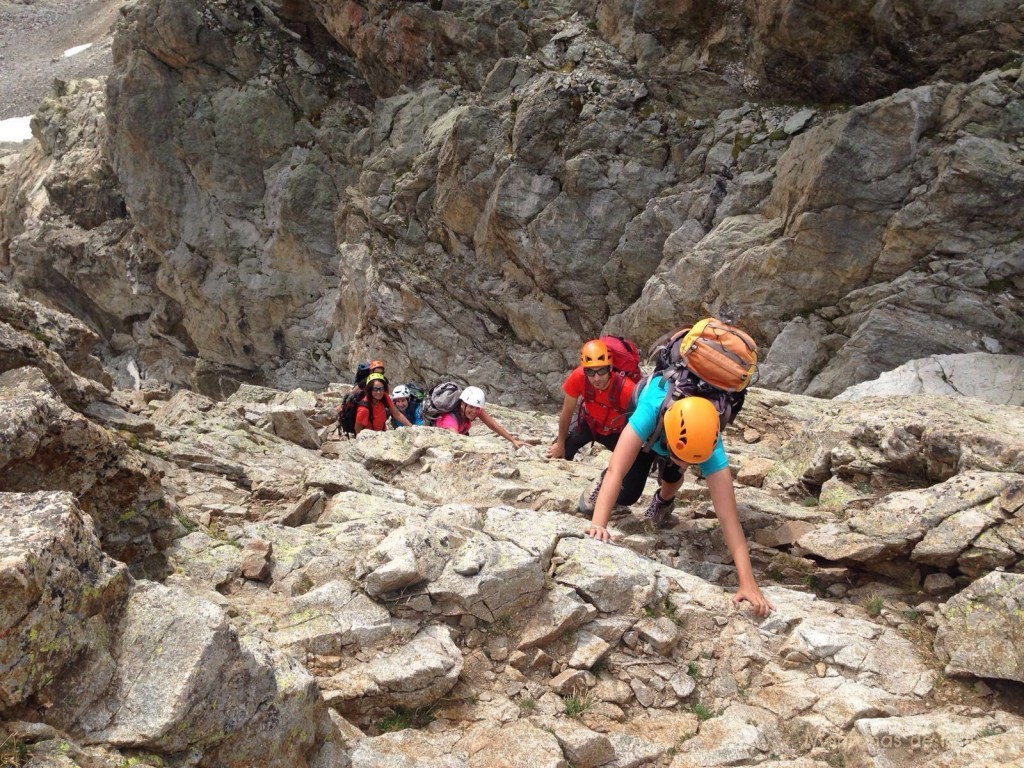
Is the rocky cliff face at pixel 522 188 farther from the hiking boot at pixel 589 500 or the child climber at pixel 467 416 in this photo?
the hiking boot at pixel 589 500

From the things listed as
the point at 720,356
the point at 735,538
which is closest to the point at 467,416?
the point at 720,356

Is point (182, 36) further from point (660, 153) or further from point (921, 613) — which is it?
point (921, 613)

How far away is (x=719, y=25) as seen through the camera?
28297mm

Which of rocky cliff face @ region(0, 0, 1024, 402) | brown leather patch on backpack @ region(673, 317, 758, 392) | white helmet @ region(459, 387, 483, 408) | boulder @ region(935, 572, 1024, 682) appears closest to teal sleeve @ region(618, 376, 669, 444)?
brown leather patch on backpack @ region(673, 317, 758, 392)

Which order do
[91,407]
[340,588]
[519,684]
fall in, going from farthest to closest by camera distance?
[91,407]
[340,588]
[519,684]

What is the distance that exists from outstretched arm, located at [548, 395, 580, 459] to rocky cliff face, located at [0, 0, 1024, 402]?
26.7 ft

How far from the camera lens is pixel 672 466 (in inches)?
349

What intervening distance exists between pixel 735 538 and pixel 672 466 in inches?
65.2

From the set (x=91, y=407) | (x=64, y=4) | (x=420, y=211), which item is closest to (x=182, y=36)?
(x=420, y=211)

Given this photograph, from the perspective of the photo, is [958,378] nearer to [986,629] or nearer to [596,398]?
[596,398]

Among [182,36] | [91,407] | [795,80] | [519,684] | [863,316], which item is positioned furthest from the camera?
[182,36]

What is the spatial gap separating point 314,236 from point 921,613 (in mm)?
43708

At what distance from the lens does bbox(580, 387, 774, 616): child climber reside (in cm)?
698

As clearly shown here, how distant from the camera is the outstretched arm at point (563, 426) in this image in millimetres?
11289
